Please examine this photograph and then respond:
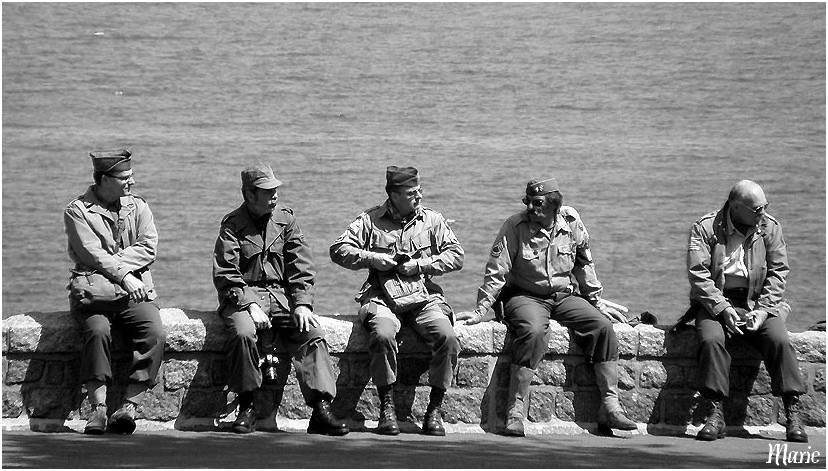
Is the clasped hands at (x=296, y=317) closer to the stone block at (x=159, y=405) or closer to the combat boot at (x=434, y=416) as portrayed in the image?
the stone block at (x=159, y=405)

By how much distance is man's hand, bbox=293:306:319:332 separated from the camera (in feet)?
22.9

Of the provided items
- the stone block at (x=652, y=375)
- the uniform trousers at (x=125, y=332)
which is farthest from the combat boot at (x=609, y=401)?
the uniform trousers at (x=125, y=332)

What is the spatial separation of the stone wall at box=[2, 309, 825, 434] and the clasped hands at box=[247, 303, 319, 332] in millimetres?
234

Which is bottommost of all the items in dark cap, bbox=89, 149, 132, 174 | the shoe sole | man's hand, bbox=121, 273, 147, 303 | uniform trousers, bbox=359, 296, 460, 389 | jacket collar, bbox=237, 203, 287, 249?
the shoe sole

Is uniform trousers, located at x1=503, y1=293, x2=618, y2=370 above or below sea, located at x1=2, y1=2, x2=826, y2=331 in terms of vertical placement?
below

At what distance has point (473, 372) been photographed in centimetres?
734

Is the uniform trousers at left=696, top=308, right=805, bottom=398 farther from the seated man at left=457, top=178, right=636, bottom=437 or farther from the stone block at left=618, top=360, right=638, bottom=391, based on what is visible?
the seated man at left=457, top=178, right=636, bottom=437

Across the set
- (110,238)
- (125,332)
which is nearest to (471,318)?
(125,332)

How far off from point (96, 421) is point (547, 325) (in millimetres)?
2575

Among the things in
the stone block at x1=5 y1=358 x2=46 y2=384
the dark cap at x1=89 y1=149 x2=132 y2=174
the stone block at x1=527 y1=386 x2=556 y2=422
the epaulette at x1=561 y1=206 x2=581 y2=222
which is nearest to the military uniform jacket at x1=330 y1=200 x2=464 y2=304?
the epaulette at x1=561 y1=206 x2=581 y2=222

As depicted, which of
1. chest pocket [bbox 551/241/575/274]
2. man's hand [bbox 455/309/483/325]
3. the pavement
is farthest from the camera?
chest pocket [bbox 551/241/575/274]

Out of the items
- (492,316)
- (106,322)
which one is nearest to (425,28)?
(492,316)

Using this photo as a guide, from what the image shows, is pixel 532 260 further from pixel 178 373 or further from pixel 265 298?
pixel 178 373

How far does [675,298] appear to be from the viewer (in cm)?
1090
